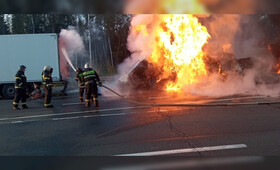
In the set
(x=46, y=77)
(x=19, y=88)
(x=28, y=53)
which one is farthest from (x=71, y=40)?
(x=19, y=88)

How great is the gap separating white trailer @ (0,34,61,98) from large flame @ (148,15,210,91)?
17.4ft

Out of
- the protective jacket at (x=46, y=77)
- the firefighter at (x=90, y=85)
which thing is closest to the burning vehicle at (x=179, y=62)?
the firefighter at (x=90, y=85)

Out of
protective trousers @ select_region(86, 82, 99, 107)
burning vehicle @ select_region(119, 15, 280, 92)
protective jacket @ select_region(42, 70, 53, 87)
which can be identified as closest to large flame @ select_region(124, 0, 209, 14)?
protective trousers @ select_region(86, 82, 99, 107)

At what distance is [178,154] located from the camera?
432 cm

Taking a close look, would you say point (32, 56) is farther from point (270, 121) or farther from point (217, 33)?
point (270, 121)

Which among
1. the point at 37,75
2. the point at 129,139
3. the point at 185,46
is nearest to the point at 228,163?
the point at 129,139

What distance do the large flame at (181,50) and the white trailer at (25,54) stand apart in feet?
17.4

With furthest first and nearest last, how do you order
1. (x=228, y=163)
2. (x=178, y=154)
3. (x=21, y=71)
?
1. (x=21, y=71)
2. (x=178, y=154)
3. (x=228, y=163)

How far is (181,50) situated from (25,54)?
26.7 feet

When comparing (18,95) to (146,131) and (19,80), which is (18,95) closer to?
(19,80)

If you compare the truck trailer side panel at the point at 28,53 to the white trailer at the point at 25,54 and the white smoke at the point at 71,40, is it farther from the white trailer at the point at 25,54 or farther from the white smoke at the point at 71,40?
the white smoke at the point at 71,40

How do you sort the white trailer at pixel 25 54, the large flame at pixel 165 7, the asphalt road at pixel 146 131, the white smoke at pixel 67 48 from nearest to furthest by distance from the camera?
the large flame at pixel 165 7
the asphalt road at pixel 146 131
the white trailer at pixel 25 54
the white smoke at pixel 67 48

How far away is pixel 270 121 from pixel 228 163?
302 centimetres

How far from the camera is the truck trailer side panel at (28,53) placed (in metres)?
13.4
